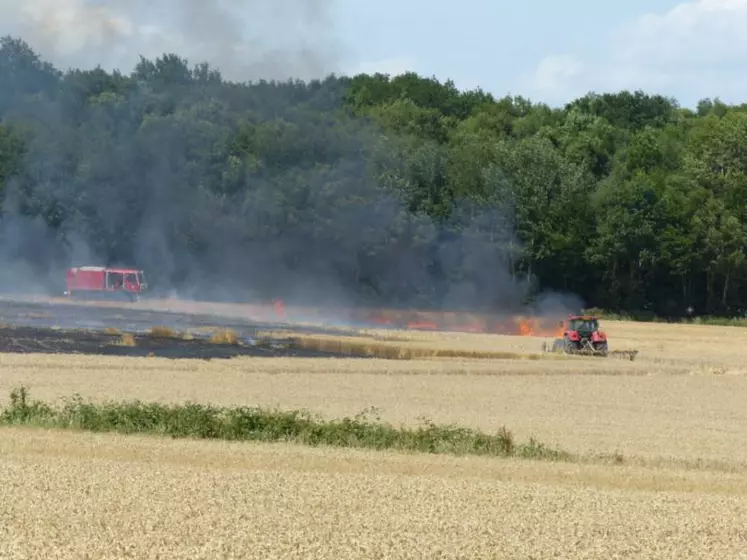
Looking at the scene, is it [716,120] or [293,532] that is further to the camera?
[716,120]

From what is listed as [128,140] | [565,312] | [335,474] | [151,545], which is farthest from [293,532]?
[128,140]

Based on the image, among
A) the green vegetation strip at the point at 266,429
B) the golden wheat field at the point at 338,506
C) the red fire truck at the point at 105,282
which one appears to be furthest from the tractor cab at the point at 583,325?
the red fire truck at the point at 105,282

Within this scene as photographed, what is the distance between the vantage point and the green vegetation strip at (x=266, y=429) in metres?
31.3

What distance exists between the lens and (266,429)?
106 feet

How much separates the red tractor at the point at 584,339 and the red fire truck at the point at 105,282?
53494 mm

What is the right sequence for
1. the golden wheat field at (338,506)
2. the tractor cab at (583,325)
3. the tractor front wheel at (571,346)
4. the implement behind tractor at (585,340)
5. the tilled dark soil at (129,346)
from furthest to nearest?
1. the tractor cab at (583,325)
2. the tractor front wheel at (571,346)
3. the implement behind tractor at (585,340)
4. the tilled dark soil at (129,346)
5. the golden wheat field at (338,506)

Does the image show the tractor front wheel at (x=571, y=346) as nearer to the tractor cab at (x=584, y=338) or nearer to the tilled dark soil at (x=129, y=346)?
the tractor cab at (x=584, y=338)

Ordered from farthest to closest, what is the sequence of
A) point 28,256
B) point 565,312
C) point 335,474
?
point 28,256 → point 565,312 → point 335,474

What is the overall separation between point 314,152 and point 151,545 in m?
100

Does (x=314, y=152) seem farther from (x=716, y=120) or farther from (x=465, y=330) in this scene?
(x=716, y=120)

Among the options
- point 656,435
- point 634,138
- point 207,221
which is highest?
point 634,138

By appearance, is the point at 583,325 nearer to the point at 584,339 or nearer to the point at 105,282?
the point at 584,339

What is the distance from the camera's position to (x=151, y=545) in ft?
57.0

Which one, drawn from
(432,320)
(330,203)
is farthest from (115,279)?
(432,320)
